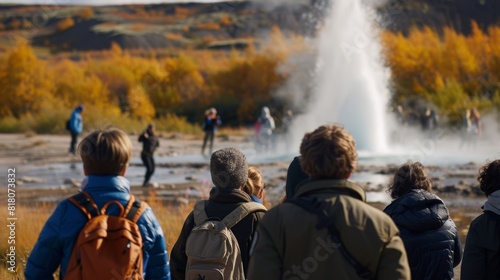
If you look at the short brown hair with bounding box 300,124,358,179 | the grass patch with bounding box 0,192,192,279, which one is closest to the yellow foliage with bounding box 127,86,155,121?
the grass patch with bounding box 0,192,192,279

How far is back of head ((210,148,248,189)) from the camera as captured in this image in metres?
4.82

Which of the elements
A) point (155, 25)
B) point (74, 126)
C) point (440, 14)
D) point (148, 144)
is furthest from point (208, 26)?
point (148, 144)

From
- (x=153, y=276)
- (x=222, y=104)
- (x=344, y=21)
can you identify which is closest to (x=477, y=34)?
(x=222, y=104)

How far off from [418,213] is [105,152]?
2.08m

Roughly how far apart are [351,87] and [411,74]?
18.4m

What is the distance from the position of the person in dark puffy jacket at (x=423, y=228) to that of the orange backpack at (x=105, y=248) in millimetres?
1815

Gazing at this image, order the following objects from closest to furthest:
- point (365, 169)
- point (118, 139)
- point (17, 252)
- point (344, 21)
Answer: point (118, 139)
point (17, 252)
point (365, 169)
point (344, 21)

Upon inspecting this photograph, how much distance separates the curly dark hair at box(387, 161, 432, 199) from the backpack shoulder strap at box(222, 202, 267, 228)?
98cm

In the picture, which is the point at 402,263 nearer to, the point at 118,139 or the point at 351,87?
the point at 118,139

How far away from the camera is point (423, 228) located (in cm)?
522

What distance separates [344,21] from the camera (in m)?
36.2

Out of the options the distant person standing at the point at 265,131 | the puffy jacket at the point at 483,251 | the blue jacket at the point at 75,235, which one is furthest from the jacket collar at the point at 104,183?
the distant person standing at the point at 265,131

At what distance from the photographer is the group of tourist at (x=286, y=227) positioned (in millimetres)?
3650

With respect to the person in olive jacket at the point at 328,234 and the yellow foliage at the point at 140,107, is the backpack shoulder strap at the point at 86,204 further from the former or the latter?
the yellow foliage at the point at 140,107
